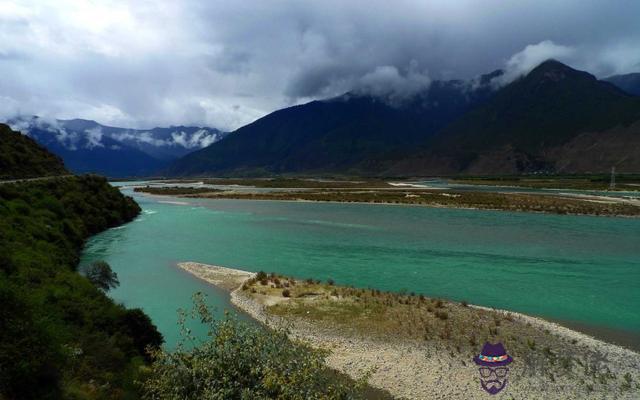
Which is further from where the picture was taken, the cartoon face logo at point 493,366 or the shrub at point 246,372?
the cartoon face logo at point 493,366

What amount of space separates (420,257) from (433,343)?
20.6 metres

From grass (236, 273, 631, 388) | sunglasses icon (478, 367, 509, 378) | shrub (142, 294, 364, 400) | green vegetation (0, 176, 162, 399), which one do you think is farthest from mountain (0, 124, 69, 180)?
sunglasses icon (478, 367, 509, 378)

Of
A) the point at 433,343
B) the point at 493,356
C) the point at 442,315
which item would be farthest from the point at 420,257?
the point at 493,356

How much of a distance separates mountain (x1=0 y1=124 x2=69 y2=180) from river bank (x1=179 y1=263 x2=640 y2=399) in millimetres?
56486

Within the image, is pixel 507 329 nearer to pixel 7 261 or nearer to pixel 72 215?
pixel 7 261

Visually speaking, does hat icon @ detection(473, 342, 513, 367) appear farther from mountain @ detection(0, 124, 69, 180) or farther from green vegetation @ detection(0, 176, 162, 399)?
mountain @ detection(0, 124, 69, 180)

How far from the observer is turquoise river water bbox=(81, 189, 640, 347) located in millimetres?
24953

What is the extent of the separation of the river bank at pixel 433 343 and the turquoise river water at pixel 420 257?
3200 mm

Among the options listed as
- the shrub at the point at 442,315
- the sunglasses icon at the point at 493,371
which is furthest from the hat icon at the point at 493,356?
the shrub at the point at 442,315

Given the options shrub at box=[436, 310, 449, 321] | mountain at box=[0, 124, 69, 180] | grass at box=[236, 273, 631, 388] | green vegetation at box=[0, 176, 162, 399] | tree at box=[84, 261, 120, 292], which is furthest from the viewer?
mountain at box=[0, 124, 69, 180]

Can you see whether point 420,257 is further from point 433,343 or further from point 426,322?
point 433,343

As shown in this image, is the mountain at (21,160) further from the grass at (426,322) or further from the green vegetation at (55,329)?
the grass at (426,322)

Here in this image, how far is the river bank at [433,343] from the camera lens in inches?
555

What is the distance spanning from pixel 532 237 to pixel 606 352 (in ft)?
113
